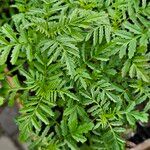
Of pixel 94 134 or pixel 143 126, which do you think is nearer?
pixel 94 134

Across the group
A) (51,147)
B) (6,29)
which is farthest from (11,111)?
(6,29)

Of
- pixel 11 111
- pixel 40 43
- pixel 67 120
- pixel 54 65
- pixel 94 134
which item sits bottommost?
pixel 11 111

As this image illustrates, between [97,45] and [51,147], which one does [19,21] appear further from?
[51,147]

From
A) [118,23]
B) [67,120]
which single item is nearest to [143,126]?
[67,120]

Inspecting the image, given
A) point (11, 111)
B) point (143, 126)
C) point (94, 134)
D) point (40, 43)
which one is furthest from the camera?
point (11, 111)

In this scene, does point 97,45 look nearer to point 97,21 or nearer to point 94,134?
point 97,21

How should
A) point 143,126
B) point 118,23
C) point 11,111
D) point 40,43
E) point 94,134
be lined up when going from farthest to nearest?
point 11,111
point 143,126
point 94,134
point 118,23
point 40,43

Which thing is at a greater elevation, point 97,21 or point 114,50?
point 97,21
